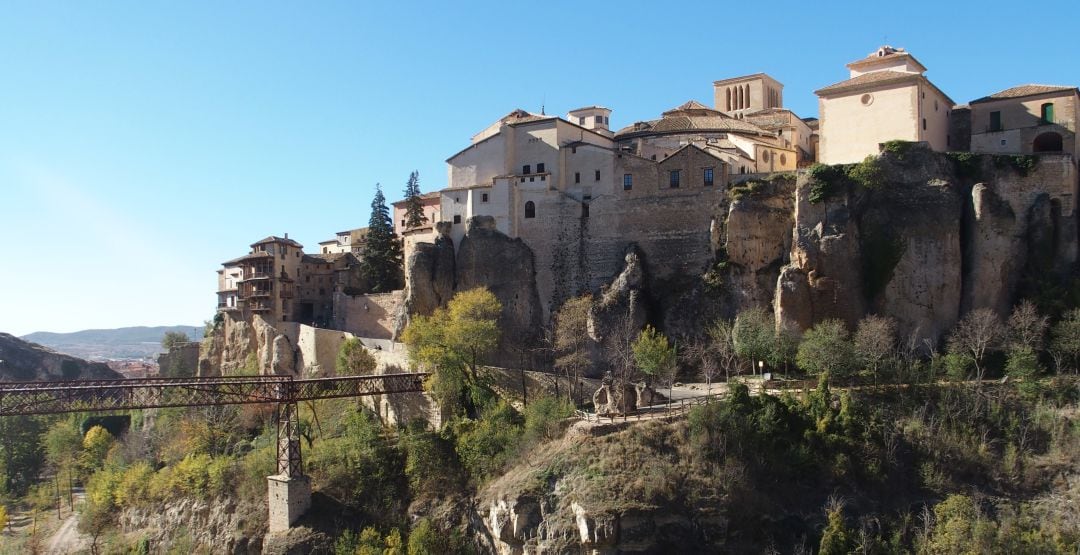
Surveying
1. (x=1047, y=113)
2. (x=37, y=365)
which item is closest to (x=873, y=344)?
(x=1047, y=113)

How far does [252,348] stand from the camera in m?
62.7

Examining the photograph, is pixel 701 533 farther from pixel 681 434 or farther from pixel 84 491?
pixel 84 491

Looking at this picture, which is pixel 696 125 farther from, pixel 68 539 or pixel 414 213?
pixel 68 539

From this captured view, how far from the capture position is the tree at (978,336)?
42.3 metres

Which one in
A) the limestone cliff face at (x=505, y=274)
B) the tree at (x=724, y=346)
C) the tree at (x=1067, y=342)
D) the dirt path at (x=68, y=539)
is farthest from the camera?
the limestone cliff face at (x=505, y=274)

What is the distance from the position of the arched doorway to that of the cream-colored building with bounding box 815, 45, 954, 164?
4.35m

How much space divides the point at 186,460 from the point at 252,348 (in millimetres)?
12893

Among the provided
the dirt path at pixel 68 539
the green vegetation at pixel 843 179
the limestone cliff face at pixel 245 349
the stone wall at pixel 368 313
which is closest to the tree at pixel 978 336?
the green vegetation at pixel 843 179

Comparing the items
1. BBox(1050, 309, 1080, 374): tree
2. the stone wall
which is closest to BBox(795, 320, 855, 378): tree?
BBox(1050, 309, 1080, 374): tree

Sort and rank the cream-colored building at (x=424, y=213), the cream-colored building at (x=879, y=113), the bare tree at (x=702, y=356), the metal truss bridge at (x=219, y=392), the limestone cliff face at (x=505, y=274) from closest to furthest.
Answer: the metal truss bridge at (x=219, y=392) → the bare tree at (x=702, y=356) → the cream-colored building at (x=879, y=113) → the limestone cliff face at (x=505, y=274) → the cream-colored building at (x=424, y=213)

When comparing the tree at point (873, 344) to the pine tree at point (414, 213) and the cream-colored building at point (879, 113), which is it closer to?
the cream-colored building at point (879, 113)

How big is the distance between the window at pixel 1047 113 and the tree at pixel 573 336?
24.9 m

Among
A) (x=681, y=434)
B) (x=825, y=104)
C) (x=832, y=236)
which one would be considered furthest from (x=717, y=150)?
(x=681, y=434)

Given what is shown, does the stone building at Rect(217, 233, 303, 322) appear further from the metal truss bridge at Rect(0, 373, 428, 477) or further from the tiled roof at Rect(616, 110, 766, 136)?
the tiled roof at Rect(616, 110, 766, 136)
